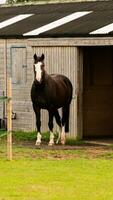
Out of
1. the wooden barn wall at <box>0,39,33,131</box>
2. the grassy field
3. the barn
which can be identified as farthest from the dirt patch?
the wooden barn wall at <box>0,39,33,131</box>

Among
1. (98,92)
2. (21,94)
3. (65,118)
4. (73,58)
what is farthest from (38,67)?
(21,94)

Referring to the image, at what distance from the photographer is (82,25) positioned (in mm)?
23266

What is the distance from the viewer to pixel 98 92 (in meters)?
24.1

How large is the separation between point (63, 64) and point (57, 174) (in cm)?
813

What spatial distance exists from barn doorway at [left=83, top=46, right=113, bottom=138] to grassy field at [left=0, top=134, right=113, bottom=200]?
129 inches

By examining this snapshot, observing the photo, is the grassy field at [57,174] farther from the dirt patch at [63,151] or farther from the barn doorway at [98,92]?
the barn doorway at [98,92]

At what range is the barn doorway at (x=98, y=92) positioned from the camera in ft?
78.0

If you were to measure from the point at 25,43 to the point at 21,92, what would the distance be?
1.45 m

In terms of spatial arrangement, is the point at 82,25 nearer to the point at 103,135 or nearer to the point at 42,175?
the point at 103,135

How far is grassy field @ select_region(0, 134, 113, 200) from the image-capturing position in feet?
43.1

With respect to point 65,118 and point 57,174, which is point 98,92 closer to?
point 65,118

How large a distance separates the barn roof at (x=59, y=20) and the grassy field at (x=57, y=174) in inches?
141

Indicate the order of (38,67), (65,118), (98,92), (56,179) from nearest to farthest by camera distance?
(56,179) → (38,67) → (65,118) → (98,92)

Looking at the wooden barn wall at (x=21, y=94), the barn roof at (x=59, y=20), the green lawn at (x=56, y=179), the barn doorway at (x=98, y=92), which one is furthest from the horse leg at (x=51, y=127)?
the green lawn at (x=56, y=179)
